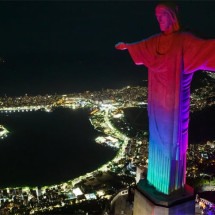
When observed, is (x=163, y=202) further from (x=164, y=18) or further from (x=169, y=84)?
(x=164, y=18)

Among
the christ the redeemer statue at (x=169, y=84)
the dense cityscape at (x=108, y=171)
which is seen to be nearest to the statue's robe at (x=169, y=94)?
the christ the redeemer statue at (x=169, y=84)

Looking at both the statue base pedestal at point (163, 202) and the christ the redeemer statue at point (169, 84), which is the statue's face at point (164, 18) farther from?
the statue base pedestal at point (163, 202)

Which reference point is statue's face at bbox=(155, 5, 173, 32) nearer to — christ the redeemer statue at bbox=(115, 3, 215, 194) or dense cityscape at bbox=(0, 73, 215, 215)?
christ the redeemer statue at bbox=(115, 3, 215, 194)

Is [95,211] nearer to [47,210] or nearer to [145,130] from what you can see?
[47,210]

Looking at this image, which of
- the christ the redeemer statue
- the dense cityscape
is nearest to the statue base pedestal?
the christ the redeemer statue

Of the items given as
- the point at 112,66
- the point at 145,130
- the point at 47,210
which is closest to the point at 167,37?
the point at 47,210

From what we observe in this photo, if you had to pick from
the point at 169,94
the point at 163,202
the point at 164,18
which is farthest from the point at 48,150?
the point at 164,18
